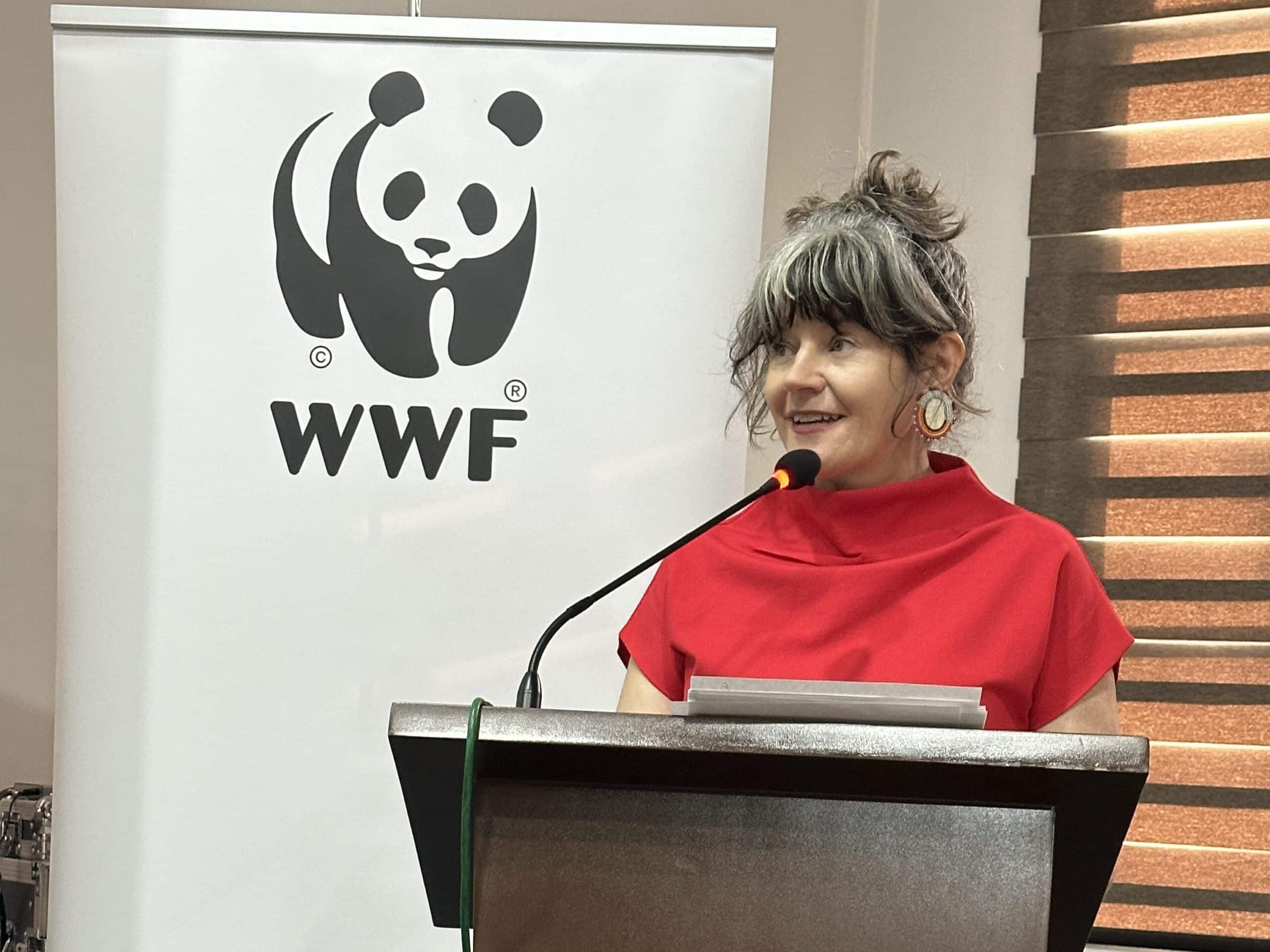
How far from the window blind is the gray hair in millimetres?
1155

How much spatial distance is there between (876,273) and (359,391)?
0.82m

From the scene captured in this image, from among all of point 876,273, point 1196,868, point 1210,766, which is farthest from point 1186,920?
point 876,273

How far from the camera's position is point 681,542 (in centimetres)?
133

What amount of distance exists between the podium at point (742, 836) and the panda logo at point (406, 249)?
3.62ft

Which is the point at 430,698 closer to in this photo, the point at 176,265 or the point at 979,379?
the point at 176,265

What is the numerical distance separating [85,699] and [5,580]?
123 centimetres

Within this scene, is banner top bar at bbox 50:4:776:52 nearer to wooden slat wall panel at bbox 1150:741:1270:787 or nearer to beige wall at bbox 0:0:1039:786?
beige wall at bbox 0:0:1039:786

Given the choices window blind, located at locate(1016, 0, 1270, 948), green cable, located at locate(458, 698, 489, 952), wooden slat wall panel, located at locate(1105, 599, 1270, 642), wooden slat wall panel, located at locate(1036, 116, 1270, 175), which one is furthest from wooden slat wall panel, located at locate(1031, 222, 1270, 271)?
green cable, located at locate(458, 698, 489, 952)

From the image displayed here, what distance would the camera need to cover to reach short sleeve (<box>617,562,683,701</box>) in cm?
176

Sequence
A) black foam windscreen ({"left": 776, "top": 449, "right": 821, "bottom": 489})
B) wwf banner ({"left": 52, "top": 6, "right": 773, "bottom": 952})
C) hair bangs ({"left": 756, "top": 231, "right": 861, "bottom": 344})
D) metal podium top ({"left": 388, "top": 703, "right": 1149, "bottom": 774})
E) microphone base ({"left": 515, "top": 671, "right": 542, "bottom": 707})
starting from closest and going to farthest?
1. metal podium top ({"left": 388, "top": 703, "right": 1149, "bottom": 774})
2. microphone base ({"left": 515, "top": 671, "right": 542, "bottom": 707})
3. black foam windscreen ({"left": 776, "top": 449, "right": 821, "bottom": 489})
4. hair bangs ({"left": 756, "top": 231, "right": 861, "bottom": 344})
5. wwf banner ({"left": 52, "top": 6, "right": 773, "bottom": 952})

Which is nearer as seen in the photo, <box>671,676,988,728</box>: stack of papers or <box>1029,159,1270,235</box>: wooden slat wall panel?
<box>671,676,988,728</box>: stack of papers

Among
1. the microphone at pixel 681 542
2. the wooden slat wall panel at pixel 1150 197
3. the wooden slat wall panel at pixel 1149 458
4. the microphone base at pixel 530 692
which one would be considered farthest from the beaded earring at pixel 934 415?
the wooden slat wall panel at pixel 1150 197

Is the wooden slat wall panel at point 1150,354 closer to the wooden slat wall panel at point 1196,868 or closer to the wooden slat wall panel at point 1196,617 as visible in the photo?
the wooden slat wall panel at point 1196,617

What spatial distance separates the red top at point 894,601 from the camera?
1.56 meters
